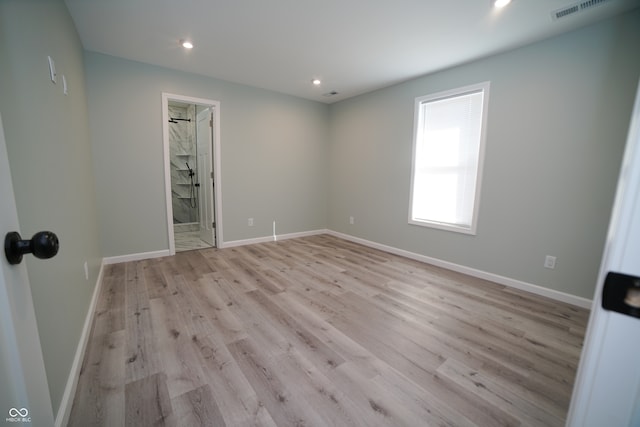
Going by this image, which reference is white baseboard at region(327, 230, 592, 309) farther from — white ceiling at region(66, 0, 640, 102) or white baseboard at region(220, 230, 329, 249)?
white ceiling at region(66, 0, 640, 102)

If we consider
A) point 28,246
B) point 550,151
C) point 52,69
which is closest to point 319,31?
point 52,69

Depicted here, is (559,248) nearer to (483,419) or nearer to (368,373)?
(483,419)

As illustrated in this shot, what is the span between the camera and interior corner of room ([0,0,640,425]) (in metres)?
1.30

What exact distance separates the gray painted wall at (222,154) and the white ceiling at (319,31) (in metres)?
0.33

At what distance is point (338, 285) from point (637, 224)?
250 centimetres

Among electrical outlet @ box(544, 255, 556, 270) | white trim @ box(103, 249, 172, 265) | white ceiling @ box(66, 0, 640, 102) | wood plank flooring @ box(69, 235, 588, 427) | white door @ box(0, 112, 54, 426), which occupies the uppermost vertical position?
white ceiling @ box(66, 0, 640, 102)

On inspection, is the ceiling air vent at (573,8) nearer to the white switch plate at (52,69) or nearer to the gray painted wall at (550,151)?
the gray painted wall at (550,151)

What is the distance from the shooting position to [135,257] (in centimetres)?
339

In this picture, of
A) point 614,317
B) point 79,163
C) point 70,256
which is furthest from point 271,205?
point 614,317

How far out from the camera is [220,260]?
351 cm

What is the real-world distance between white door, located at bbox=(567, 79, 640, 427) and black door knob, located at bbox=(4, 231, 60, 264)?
1.05 metres

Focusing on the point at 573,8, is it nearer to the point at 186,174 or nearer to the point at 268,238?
the point at 268,238

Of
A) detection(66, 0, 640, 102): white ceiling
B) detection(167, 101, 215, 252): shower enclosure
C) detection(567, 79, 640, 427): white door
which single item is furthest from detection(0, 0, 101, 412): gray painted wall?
detection(167, 101, 215, 252): shower enclosure

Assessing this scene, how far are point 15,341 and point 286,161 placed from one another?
429 centimetres
